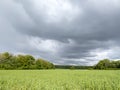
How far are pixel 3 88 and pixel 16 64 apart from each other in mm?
74675

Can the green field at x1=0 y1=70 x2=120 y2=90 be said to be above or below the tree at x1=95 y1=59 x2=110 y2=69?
below

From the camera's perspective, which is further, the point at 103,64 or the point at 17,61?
the point at 103,64

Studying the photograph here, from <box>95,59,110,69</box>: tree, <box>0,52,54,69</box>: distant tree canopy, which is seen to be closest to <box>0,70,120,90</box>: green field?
<box>0,52,54,69</box>: distant tree canopy

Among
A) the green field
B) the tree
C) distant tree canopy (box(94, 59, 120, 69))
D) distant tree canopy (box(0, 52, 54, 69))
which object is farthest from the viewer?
the tree

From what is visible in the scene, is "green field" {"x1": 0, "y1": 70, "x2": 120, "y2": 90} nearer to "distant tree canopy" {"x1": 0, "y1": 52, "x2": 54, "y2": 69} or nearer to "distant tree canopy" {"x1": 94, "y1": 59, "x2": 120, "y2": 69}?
"distant tree canopy" {"x1": 0, "y1": 52, "x2": 54, "y2": 69}

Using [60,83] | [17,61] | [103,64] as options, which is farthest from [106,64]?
[60,83]

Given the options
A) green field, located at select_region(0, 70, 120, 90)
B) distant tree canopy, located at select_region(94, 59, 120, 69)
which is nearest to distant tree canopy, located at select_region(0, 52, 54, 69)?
distant tree canopy, located at select_region(94, 59, 120, 69)

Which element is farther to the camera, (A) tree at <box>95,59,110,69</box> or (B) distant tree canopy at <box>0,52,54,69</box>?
(A) tree at <box>95,59,110,69</box>

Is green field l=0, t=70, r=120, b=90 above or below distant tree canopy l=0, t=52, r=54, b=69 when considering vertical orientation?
below

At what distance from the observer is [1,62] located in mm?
81625

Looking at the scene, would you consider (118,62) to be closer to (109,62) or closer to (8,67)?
(109,62)

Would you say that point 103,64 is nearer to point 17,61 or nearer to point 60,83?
point 17,61

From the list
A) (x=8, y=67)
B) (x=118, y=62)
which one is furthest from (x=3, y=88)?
(x=118, y=62)

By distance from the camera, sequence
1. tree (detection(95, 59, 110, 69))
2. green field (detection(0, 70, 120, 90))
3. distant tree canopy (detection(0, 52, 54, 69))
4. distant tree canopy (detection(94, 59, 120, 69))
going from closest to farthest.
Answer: green field (detection(0, 70, 120, 90))
distant tree canopy (detection(0, 52, 54, 69))
distant tree canopy (detection(94, 59, 120, 69))
tree (detection(95, 59, 110, 69))
